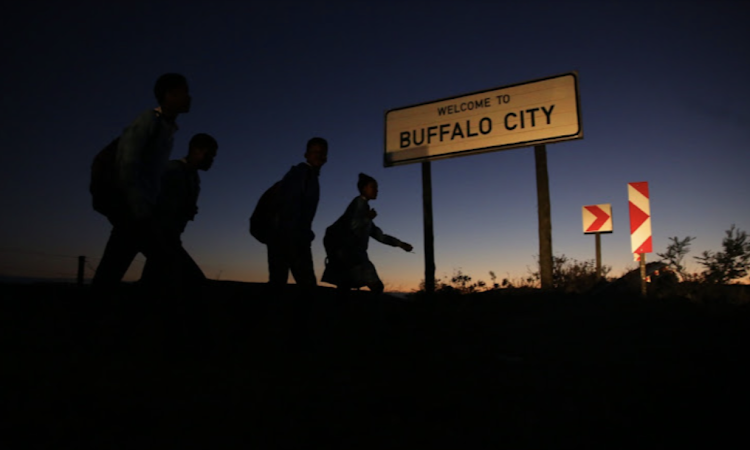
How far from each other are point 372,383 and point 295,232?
1.67 metres

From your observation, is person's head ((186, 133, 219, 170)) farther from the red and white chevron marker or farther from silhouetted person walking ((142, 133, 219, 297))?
the red and white chevron marker

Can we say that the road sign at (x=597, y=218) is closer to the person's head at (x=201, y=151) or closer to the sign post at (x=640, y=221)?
the sign post at (x=640, y=221)

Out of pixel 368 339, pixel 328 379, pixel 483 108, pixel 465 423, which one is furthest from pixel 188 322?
pixel 483 108

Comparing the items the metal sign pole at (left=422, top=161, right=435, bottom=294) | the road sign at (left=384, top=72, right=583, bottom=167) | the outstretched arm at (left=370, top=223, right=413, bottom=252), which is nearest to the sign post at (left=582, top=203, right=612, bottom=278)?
the road sign at (left=384, top=72, right=583, bottom=167)

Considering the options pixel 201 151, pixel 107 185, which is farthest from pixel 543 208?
pixel 107 185

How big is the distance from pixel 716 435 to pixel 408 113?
29.6ft

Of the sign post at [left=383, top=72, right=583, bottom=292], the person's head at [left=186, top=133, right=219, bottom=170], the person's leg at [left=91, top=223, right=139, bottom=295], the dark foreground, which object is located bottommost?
the dark foreground

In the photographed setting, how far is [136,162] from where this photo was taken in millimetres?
2982

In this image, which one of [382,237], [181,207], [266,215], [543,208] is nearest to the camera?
[181,207]

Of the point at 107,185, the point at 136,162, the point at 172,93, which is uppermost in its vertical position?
the point at 172,93

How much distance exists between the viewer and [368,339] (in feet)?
13.6

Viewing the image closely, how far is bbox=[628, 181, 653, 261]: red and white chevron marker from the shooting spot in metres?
7.98

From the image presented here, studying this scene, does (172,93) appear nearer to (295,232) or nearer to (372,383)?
(295,232)

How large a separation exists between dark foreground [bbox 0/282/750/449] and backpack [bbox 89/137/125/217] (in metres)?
0.63
